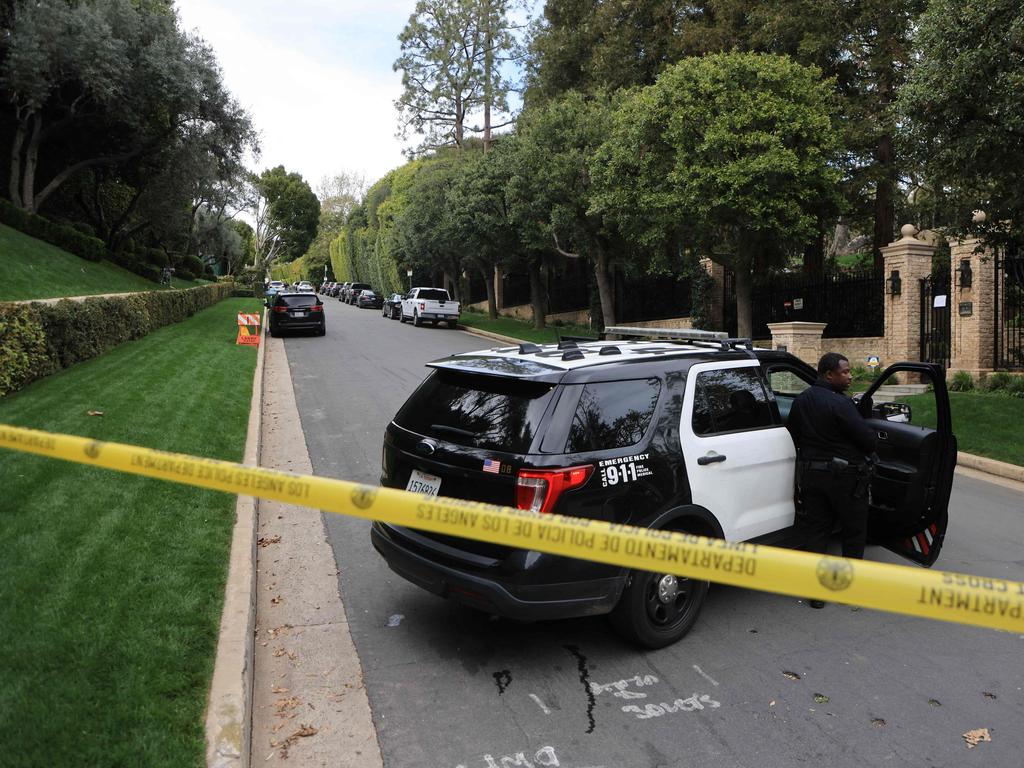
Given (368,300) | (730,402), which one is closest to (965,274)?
(730,402)

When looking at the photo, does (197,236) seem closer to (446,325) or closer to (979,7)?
(446,325)

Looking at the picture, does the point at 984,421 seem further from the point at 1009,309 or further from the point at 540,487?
the point at 540,487

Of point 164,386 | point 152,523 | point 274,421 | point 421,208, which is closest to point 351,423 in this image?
point 274,421

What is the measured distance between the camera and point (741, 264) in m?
18.6

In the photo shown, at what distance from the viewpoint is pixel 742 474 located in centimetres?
484

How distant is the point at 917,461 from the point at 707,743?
10.2ft

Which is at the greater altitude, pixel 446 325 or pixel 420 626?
pixel 446 325

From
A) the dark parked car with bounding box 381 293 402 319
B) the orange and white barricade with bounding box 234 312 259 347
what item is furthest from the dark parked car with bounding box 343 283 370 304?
the orange and white barricade with bounding box 234 312 259 347

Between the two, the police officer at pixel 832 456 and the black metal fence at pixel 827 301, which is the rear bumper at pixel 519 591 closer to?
the police officer at pixel 832 456

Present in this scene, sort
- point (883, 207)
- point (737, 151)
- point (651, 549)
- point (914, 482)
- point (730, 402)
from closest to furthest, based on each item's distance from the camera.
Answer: point (651, 549), point (730, 402), point (914, 482), point (737, 151), point (883, 207)

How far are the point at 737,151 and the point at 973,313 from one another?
5.88m

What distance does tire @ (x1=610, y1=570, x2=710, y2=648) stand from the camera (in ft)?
13.9

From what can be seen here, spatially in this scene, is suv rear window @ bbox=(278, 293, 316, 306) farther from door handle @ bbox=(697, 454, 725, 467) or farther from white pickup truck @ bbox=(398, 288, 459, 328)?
door handle @ bbox=(697, 454, 725, 467)

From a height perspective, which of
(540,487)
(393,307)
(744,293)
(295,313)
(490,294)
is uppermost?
(490,294)
